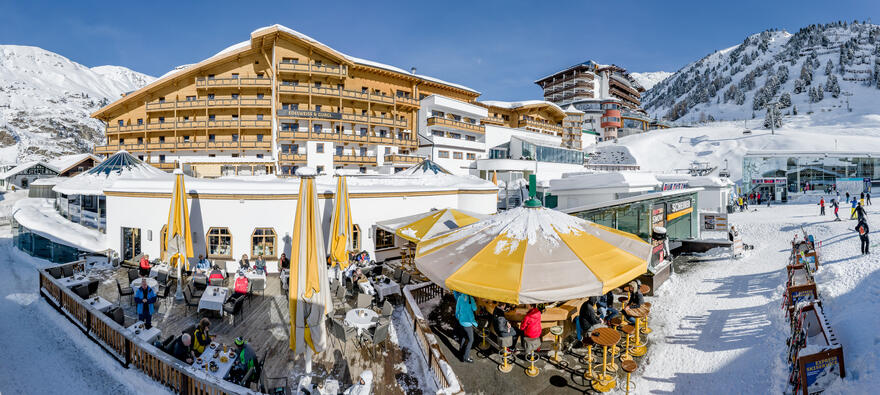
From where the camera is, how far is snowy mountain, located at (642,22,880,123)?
9531 cm

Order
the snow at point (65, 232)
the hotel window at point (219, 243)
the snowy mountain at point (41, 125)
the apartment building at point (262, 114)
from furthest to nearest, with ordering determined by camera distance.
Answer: the snowy mountain at point (41, 125) < the apartment building at point (262, 114) < the snow at point (65, 232) < the hotel window at point (219, 243)

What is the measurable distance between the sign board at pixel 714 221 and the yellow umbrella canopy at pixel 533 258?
13936 millimetres

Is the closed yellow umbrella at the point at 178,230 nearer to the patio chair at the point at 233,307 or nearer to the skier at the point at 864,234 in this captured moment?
the patio chair at the point at 233,307

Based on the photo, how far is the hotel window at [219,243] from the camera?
→ 14.1 metres

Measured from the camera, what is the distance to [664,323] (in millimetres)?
10102

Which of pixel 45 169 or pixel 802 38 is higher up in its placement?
pixel 802 38

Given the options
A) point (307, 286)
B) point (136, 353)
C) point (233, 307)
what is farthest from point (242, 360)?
point (233, 307)

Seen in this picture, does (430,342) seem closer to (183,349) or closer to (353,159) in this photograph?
(183,349)

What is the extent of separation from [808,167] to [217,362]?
58.8m

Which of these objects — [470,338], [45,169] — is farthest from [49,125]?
[470,338]

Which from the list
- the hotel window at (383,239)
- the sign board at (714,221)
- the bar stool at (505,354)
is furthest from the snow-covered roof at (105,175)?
the sign board at (714,221)

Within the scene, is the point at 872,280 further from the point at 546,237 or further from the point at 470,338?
the point at 470,338

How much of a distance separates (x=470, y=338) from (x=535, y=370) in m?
1.41

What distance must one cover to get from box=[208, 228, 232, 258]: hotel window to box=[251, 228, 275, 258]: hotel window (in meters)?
0.90
